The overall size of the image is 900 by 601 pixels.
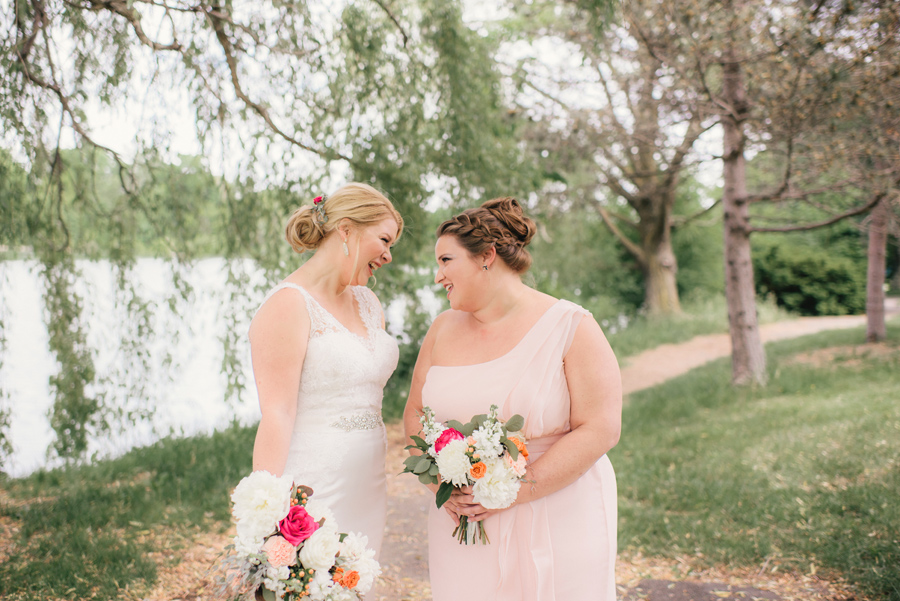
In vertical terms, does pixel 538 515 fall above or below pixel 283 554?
below

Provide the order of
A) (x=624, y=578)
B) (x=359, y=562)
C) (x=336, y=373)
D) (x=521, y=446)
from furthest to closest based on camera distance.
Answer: (x=624, y=578) < (x=336, y=373) < (x=521, y=446) < (x=359, y=562)

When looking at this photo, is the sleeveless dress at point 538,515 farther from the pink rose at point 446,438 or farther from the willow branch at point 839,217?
the willow branch at point 839,217

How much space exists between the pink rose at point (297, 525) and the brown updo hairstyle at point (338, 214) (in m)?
1.18

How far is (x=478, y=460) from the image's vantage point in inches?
88.1

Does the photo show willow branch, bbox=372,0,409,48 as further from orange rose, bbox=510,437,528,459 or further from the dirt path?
orange rose, bbox=510,437,528,459

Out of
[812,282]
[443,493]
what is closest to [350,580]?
[443,493]

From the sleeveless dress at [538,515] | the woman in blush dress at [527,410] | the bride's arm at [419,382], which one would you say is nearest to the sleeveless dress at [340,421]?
the bride's arm at [419,382]

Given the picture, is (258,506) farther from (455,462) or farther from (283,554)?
(455,462)

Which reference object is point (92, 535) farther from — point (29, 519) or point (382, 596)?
point (382, 596)

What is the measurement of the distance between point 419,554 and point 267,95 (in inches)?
161

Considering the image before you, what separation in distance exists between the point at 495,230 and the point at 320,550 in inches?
53.8

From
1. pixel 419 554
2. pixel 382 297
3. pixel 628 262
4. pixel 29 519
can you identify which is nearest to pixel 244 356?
pixel 382 297

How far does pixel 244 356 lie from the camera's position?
5953mm

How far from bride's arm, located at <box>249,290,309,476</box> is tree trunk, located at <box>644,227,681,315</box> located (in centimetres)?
1607
